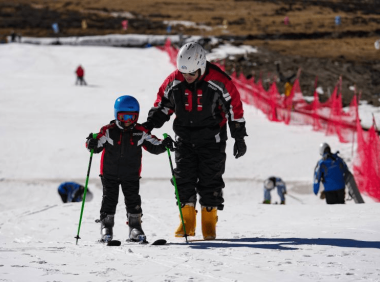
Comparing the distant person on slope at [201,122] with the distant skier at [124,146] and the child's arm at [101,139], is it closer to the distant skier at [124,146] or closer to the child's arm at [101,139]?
the distant skier at [124,146]

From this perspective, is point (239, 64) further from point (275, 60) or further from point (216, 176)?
point (216, 176)

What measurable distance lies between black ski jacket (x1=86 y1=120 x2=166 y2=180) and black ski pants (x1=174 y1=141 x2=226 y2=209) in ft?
1.09

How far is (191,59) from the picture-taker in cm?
577

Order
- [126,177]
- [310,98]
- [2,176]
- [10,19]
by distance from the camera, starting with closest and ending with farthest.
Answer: [126,177] < [2,176] < [310,98] < [10,19]

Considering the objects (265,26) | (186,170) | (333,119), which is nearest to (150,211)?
(186,170)

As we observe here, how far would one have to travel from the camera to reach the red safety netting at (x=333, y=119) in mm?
11157

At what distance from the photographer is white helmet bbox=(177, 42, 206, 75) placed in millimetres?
5770

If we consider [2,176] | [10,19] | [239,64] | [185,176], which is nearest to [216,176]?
[185,176]

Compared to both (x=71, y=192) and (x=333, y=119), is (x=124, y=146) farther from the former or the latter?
(x=333, y=119)

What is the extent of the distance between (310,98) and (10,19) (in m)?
48.5

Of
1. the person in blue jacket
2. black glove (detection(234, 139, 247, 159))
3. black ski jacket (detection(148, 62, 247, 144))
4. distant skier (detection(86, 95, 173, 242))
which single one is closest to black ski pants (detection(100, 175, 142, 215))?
distant skier (detection(86, 95, 173, 242))

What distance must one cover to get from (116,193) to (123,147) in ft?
1.64

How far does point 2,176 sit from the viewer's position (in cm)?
1382

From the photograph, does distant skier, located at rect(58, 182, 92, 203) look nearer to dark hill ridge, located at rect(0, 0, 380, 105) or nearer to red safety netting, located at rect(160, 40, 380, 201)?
red safety netting, located at rect(160, 40, 380, 201)
